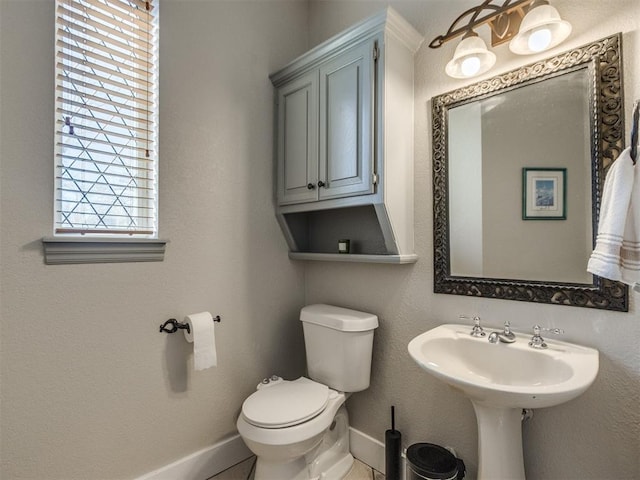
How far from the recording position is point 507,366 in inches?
49.7

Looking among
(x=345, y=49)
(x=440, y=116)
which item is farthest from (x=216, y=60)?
(x=440, y=116)

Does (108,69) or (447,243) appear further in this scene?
(447,243)

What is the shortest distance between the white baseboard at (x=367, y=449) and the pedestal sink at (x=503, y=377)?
66cm

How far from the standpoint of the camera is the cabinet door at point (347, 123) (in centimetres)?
154

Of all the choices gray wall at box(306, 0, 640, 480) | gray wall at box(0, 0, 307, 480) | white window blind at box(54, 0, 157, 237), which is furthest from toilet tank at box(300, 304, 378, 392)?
white window blind at box(54, 0, 157, 237)

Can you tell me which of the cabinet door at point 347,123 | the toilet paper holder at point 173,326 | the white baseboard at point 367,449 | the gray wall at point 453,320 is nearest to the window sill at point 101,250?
the toilet paper holder at point 173,326

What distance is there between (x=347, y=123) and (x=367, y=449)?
5.71 feet

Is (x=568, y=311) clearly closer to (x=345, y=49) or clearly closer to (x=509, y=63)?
(x=509, y=63)

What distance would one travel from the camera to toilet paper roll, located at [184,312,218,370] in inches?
61.3

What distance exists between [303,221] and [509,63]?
A: 1338 mm

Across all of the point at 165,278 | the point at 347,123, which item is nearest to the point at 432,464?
the point at 165,278

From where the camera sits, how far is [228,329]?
→ 1811 mm

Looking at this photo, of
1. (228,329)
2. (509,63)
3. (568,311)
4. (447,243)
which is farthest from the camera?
(228,329)

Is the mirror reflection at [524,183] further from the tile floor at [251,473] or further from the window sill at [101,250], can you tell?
the window sill at [101,250]
